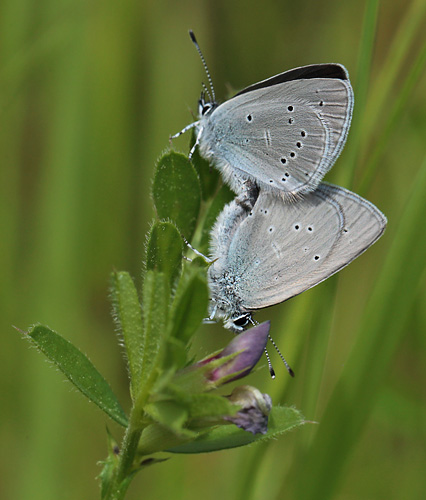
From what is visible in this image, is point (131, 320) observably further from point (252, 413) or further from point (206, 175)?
point (206, 175)

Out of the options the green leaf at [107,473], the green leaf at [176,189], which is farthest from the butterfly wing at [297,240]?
the green leaf at [107,473]

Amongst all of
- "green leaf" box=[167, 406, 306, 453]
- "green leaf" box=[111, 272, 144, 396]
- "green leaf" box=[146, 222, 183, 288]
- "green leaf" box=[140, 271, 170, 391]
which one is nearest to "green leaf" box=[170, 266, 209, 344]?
"green leaf" box=[140, 271, 170, 391]

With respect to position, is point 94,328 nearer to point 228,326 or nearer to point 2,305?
point 2,305

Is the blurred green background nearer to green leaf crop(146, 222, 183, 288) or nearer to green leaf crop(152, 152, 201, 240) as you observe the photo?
green leaf crop(152, 152, 201, 240)

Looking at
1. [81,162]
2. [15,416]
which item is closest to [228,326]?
[15,416]

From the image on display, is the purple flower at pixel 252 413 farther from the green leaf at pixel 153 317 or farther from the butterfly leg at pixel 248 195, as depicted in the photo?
the butterfly leg at pixel 248 195
